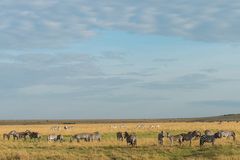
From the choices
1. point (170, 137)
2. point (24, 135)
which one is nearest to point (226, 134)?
point (170, 137)

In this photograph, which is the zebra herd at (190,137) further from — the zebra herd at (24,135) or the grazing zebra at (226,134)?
the zebra herd at (24,135)

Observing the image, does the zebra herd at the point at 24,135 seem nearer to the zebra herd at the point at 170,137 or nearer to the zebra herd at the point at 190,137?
the zebra herd at the point at 170,137

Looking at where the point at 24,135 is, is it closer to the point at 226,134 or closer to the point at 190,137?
the point at 190,137

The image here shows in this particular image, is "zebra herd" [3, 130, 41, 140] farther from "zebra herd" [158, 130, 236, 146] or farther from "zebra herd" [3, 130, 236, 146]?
"zebra herd" [158, 130, 236, 146]

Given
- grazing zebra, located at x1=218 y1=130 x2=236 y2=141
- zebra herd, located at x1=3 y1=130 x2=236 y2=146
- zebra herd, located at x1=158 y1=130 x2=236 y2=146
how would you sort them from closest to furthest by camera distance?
zebra herd, located at x1=158 y1=130 x2=236 y2=146 → zebra herd, located at x1=3 y1=130 x2=236 y2=146 → grazing zebra, located at x1=218 y1=130 x2=236 y2=141

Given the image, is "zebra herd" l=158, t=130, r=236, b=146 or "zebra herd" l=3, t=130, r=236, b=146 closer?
"zebra herd" l=158, t=130, r=236, b=146

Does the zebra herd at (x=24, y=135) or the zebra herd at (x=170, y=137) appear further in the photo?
the zebra herd at (x=24, y=135)

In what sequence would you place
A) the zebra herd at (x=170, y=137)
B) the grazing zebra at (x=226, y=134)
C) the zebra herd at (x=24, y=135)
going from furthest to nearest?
1. the zebra herd at (x=24, y=135)
2. the grazing zebra at (x=226, y=134)
3. the zebra herd at (x=170, y=137)

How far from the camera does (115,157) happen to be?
1034 inches

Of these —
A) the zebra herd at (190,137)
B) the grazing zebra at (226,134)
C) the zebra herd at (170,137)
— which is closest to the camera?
the zebra herd at (190,137)

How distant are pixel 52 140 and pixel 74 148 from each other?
7264 mm

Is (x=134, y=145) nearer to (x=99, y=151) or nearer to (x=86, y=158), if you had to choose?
(x=99, y=151)

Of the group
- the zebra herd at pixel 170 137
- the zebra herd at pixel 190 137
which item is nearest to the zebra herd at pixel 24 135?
the zebra herd at pixel 170 137

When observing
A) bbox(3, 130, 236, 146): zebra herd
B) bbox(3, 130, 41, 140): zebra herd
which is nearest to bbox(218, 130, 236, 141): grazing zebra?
bbox(3, 130, 236, 146): zebra herd
